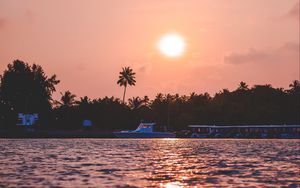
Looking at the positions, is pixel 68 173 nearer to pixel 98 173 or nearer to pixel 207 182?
pixel 98 173

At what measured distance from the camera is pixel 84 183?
4150cm

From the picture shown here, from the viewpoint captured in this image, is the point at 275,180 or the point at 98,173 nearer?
the point at 275,180

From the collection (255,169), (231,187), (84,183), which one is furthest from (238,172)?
(84,183)

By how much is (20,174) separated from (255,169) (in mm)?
21095

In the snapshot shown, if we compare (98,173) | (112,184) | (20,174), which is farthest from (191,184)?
(20,174)

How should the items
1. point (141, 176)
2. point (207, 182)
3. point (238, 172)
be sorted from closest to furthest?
point (207, 182) → point (141, 176) → point (238, 172)

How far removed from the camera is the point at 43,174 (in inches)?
A: 1887

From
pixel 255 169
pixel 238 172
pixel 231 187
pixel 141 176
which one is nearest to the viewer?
pixel 231 187

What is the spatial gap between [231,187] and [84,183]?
32.4ft

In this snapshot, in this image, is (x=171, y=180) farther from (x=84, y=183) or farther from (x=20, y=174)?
(x=20, y=174)

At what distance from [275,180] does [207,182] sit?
5230 mm

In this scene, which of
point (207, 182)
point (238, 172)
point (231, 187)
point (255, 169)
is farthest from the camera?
point (255, 169)

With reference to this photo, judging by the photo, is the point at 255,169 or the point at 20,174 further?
the point at 255,169

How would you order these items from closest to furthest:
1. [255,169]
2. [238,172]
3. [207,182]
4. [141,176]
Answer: [207,182], [141,176], [238,172], [255,169]
